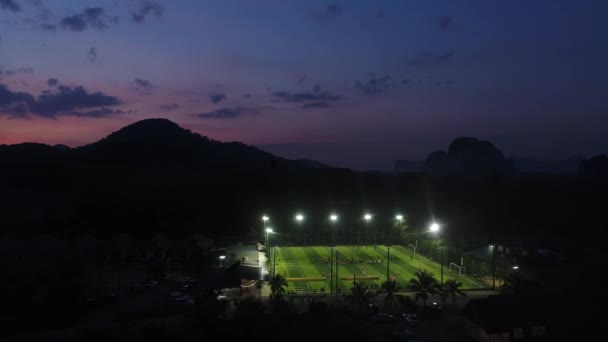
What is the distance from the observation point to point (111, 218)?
65.4 meters

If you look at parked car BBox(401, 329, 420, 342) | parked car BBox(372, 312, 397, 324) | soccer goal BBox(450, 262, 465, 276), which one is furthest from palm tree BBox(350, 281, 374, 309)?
soccer goal BBox(450, 262, 465, 276)

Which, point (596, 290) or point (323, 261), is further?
point (323, 261)

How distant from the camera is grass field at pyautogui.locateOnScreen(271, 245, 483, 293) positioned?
35.0 meters

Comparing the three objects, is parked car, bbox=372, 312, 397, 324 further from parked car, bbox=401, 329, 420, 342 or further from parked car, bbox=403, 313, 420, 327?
parked car, bbox=401, 329, 420, 342

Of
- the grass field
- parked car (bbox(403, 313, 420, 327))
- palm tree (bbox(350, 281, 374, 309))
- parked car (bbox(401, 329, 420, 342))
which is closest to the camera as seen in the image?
parked car (bbox(401, 329, 420, 342))

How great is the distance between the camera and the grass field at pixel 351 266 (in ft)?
115

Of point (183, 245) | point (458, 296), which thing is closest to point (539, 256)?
point (458, 296)

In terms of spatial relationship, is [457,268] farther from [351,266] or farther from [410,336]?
[410,336]

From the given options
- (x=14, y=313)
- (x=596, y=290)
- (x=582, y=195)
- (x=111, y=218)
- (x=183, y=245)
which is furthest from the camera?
(x=582, y=195)

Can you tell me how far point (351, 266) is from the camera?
41656 millimetres

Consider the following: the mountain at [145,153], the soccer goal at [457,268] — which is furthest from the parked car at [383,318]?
the mountain at [145,153]

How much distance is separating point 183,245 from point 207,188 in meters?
50.2

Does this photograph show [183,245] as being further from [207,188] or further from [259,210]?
[207,188]

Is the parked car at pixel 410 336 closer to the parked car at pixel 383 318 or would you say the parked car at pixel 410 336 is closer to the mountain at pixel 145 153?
the parked car at pixel 383 318
